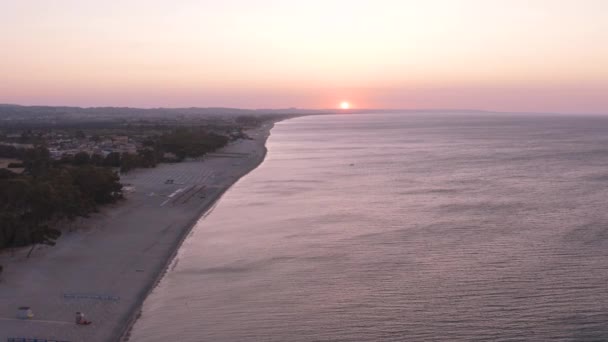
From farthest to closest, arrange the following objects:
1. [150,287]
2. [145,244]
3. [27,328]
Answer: [145,244] < [150,287] < [27,328]

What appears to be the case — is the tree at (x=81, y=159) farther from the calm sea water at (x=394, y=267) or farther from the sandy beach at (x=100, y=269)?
the calm sea water at (x=394, y=267)

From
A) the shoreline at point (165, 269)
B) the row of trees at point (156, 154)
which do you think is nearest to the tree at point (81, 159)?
the row of trees at point (156, 154)

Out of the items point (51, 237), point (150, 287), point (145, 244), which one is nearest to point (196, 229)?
point (145, 244)

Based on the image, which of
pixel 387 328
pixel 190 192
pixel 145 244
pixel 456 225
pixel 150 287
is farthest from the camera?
pixel 190 192

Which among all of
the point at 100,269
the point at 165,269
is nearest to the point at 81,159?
the point at 100,269

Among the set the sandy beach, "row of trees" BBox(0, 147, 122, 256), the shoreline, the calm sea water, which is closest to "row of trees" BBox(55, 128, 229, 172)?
the shoreline

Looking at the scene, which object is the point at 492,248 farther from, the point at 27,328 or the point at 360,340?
the point at 27,328
